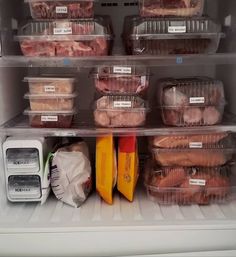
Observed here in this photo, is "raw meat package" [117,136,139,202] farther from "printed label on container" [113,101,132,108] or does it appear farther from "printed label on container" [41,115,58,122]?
"printed label on container" [41,115,58,122]

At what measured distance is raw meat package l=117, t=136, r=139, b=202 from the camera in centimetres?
110

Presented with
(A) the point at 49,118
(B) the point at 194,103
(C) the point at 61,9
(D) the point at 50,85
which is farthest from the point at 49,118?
Answer: (B) the point at 194,103

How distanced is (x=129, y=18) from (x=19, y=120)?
556 millimetres

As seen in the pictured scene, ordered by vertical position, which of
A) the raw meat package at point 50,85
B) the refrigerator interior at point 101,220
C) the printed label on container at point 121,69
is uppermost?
the printed label on container at point 121,69

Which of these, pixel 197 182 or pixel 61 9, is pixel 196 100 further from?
pixel 61 9

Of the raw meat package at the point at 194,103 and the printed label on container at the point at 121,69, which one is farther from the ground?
the printed label on container at the point at 121,69

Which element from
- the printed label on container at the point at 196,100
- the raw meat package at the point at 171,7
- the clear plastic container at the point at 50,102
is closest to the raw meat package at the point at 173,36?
the raw meat package at the point at 171,7

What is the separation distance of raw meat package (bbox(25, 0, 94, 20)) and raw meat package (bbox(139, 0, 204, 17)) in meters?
0.19

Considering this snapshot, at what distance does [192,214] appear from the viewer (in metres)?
1.06

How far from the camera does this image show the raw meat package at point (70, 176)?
1103 mm

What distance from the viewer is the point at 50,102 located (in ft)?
3.61

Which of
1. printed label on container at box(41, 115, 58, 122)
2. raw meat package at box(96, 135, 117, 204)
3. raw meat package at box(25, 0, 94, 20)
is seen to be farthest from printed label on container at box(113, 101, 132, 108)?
raw meat package at box(25, 0, 94, 20)

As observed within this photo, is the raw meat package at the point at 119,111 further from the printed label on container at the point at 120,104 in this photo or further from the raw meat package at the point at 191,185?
the raw meat package at the point at 191,185

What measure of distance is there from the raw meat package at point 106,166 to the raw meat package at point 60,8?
0.42m
